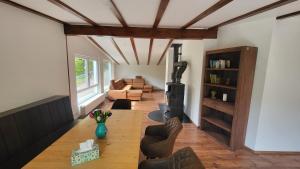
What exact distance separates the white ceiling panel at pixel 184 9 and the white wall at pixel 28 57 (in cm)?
217

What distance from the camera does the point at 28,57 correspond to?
2316 millimetres

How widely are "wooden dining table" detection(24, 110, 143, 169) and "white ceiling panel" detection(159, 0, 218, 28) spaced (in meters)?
1.71

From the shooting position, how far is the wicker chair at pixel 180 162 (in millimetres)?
1157

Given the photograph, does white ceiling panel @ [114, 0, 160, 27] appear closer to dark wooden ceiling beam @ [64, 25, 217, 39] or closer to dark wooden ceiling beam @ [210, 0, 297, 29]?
dark wooden ceiling beam @ [64, 25, 217, 39]

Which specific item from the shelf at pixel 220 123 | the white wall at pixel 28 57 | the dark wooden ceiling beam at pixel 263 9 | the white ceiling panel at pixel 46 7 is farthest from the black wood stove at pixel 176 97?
the white ceiling panel at pixel 46 7

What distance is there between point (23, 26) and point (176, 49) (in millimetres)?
3735

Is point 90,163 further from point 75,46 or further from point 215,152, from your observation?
point 75,46

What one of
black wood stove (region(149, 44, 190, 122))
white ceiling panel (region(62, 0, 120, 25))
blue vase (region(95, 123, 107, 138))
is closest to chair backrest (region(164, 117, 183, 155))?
blue vase (region(95, 123, 107, 138))

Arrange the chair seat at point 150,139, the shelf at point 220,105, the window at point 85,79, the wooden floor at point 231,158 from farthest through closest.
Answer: the window at point 85,79, the shelf at point 220,105, the wooden floor at point 231,158, the chair seat at point 150,139

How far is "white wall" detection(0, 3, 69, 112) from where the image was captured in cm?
195

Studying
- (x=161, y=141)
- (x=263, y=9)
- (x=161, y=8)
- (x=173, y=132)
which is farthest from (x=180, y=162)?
(x=263, y=9)

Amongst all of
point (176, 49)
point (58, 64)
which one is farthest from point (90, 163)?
point (176, 49)

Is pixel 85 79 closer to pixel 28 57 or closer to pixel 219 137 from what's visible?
pixel 28 57

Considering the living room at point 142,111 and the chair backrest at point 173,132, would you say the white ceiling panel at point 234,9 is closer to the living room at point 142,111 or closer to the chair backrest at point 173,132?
the living room at point 142,111
